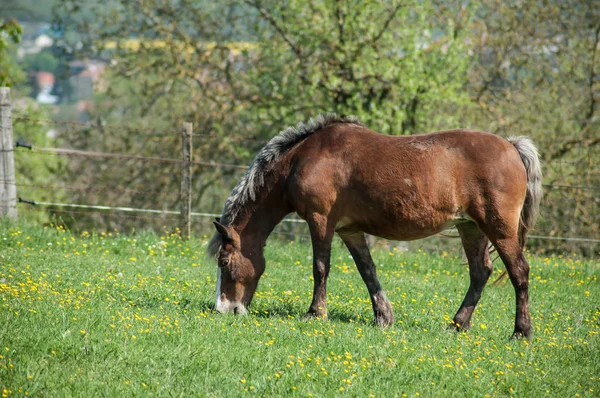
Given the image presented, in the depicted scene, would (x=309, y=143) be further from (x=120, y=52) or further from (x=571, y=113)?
(x=120, y=52)

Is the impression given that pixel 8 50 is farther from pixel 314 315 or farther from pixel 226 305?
pixel 314 315

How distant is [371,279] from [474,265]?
108cm

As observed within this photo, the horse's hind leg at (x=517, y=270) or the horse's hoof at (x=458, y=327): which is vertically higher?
the horse's hind leg at (x=517, y=270)

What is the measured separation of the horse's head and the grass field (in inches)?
9.0

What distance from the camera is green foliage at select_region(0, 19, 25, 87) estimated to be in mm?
12008

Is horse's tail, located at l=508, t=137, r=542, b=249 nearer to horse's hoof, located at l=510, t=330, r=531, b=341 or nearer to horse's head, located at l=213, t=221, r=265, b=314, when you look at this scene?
horse's hoof, located at l=510, t=330, r=531, b=341

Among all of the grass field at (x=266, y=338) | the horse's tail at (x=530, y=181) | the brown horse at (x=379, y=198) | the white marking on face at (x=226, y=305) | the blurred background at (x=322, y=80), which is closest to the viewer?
the grass field at (x=266, y=338)

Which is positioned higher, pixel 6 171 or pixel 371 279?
pixel 6 171

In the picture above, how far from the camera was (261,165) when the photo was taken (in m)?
7.57

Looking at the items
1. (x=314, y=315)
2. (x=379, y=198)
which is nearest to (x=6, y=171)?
(x=314, y=315)

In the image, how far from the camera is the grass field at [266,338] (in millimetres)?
5258

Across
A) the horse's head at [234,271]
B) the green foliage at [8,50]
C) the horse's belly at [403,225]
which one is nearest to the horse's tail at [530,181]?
the horse's belly at [403,225]

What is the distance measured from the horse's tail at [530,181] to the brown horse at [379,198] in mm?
10

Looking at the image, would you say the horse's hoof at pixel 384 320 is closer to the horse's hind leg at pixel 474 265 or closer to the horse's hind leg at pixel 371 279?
the horse's hind leg at pixel 371 279
